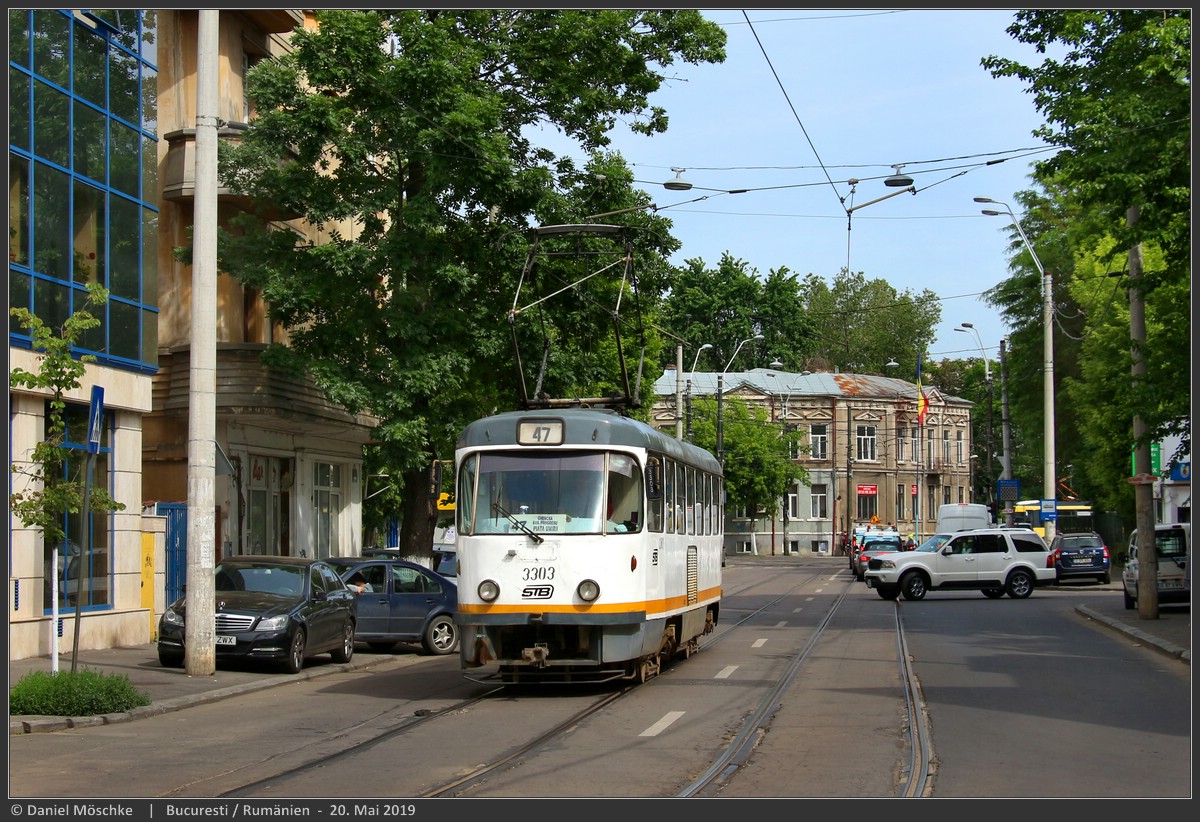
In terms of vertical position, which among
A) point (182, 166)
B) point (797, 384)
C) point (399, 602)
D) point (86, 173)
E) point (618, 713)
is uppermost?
point (182, 166)

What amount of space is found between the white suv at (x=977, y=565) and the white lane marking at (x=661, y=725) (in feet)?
79.7

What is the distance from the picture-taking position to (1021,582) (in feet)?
123

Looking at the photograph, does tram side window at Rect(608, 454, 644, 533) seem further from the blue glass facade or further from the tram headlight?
the blue glass facade

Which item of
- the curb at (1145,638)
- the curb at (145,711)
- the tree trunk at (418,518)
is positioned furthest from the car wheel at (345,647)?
the curb at (1145,638)

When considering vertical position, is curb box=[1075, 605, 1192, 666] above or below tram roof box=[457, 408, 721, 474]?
below

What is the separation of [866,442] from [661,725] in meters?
82.0

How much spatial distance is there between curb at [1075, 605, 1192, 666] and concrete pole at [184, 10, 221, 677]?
1278cm

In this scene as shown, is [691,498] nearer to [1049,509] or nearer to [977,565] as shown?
[977,565]

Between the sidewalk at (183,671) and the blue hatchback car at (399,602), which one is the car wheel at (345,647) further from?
the blue hatchback car at (399,602)

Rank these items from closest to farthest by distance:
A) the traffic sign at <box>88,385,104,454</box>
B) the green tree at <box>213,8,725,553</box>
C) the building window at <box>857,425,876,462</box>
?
1. the traffic sign at <box>88,385,104,454</box>
2. the green tree at <box>213,8,725,553</box>
3. the building window at <box>857,425,876,462</box>

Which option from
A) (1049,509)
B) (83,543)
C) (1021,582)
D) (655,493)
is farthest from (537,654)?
(1049,509)

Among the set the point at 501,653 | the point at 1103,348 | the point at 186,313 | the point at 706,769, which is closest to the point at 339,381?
the point at 186,313

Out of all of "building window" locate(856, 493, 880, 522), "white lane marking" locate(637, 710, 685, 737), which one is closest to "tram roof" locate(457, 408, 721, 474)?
"white lane marking" locate(637, 710, 685, 737)

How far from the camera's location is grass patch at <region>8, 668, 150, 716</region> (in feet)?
44.9
